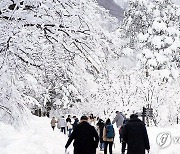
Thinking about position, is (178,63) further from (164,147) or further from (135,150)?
(135,150)

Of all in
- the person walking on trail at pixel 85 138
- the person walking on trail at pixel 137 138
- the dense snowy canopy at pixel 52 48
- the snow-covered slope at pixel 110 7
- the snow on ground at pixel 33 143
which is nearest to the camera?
the dense snowy canopy at pixel 52 48

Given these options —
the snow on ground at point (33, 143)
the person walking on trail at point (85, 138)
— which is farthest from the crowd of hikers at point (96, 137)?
the snow on ground at point (33, 143)

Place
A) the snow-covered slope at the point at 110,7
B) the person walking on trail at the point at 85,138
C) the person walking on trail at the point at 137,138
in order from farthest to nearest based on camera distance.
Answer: the snow-covered slope at the point at 110,7 < the person walking on trail at the point at 137,138 < the person walking on trail at the point at 85,138

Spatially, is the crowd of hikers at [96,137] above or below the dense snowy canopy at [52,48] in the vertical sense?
below

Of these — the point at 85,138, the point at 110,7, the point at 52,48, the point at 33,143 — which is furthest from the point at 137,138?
the point at 110,7

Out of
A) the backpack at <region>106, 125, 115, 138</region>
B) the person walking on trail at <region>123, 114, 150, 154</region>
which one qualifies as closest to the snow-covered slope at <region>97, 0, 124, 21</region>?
the person walking on trail at <region>123, 114, 150, 154</region>

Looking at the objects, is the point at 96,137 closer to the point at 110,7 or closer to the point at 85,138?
Answer: the point at 85,138

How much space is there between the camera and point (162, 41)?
38844 millimetres

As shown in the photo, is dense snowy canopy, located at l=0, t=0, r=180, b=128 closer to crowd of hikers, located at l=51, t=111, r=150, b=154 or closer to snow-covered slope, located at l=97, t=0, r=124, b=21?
crowd of hikers, located at l=51, t=111, r=150, b=154

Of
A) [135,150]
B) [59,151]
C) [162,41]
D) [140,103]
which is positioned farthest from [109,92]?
[135,150]

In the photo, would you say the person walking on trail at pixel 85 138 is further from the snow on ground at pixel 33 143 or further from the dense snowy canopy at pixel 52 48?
the snow on ground at pixel 33 143

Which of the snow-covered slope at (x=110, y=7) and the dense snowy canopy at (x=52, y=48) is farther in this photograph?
the snow-covered slope at (x=110, y=7)

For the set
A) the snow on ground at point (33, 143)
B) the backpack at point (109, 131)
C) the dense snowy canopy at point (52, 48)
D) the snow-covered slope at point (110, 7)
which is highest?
the snow-covered slope at point (110, 7)

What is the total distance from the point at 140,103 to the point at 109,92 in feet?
15.0
